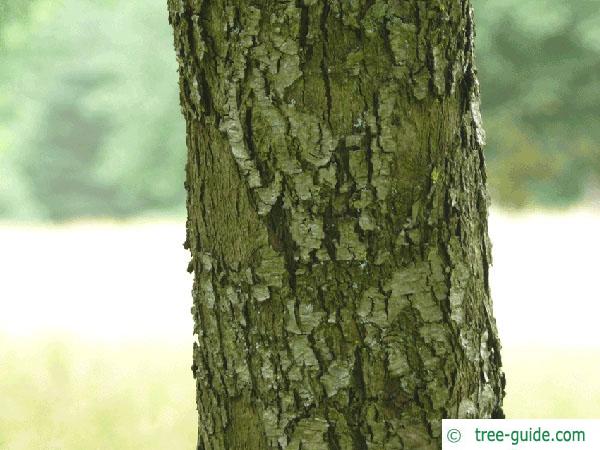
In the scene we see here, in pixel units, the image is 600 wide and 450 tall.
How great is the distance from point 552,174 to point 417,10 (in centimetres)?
1266

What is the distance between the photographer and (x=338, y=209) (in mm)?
1208

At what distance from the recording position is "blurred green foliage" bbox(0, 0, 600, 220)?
11.8 metres

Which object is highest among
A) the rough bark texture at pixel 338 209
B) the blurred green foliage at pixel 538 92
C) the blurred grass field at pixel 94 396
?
the blurred green foliage at pixel 538 92

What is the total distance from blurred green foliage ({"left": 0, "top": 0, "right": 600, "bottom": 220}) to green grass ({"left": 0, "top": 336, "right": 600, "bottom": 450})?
189 centimetres

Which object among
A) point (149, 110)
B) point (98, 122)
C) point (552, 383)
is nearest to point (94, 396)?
point (552, 383)

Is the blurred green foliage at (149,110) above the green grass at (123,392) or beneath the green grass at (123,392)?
above

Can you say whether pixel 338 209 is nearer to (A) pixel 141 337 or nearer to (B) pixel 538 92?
(A) pixel 141 337

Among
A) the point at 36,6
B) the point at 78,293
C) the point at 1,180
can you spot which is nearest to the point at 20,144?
the point at 1,180

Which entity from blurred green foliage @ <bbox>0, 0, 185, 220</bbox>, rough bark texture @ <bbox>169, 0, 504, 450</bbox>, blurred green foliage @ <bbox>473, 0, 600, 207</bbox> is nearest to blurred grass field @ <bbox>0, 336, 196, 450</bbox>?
rough bark texture @ <bbox>169, 0, 504, 450</bbox>

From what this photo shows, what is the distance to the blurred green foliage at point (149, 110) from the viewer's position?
38.5ft

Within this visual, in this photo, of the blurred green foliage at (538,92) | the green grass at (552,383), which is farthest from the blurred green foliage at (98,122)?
the green grass at (552,383)

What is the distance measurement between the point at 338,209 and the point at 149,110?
14540 mm

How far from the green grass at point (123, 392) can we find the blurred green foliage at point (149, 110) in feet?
6.21

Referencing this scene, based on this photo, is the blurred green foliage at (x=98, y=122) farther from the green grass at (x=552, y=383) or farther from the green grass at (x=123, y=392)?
the green grass at (x=552, y=383)
